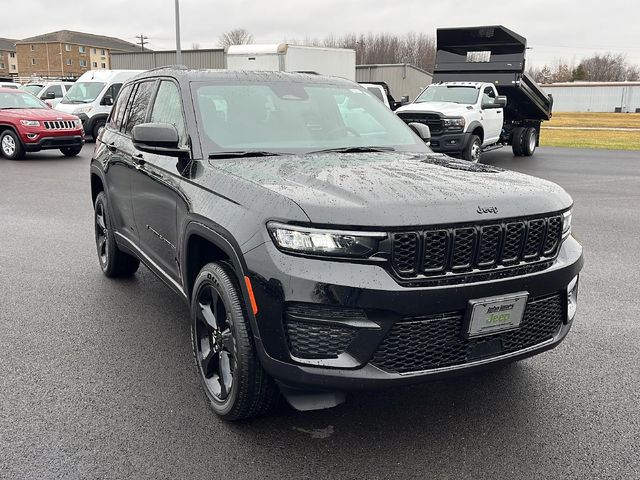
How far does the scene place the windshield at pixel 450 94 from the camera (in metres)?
15.2

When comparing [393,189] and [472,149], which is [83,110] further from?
[393,189]

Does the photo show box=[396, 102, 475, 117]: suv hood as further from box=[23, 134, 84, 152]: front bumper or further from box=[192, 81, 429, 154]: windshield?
box=[192, 81, 429, 154]: windshield

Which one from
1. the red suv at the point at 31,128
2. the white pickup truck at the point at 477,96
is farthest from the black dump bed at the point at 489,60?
the red suv at the point at 31,128

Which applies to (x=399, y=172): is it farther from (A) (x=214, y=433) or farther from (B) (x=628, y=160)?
(B) (x=628, y=160)

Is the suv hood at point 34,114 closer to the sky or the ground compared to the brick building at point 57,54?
closer to the ground

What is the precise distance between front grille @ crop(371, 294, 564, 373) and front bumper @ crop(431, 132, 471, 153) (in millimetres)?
11456

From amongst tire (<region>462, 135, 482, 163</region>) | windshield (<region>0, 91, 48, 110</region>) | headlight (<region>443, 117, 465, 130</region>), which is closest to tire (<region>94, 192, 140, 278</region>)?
headlight (<region>443, 117, 465, 130</region>)

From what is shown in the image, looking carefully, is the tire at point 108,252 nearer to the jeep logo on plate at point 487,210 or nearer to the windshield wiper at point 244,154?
the windshield wiper at point 244,154

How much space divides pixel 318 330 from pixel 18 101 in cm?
1646

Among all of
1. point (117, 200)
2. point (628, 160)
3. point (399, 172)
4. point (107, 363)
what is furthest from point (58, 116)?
point (628, 160)

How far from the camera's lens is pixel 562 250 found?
3201 millimetres

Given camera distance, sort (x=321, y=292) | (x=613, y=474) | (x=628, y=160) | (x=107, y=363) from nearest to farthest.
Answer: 1. (x=321, y=292)
2. (x=613, y=474)
3. (x=107, y=363)
4. (x=628, y=160)

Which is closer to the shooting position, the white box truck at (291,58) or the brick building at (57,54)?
the white box truck at (291,58)

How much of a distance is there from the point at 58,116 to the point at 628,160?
15.8m
